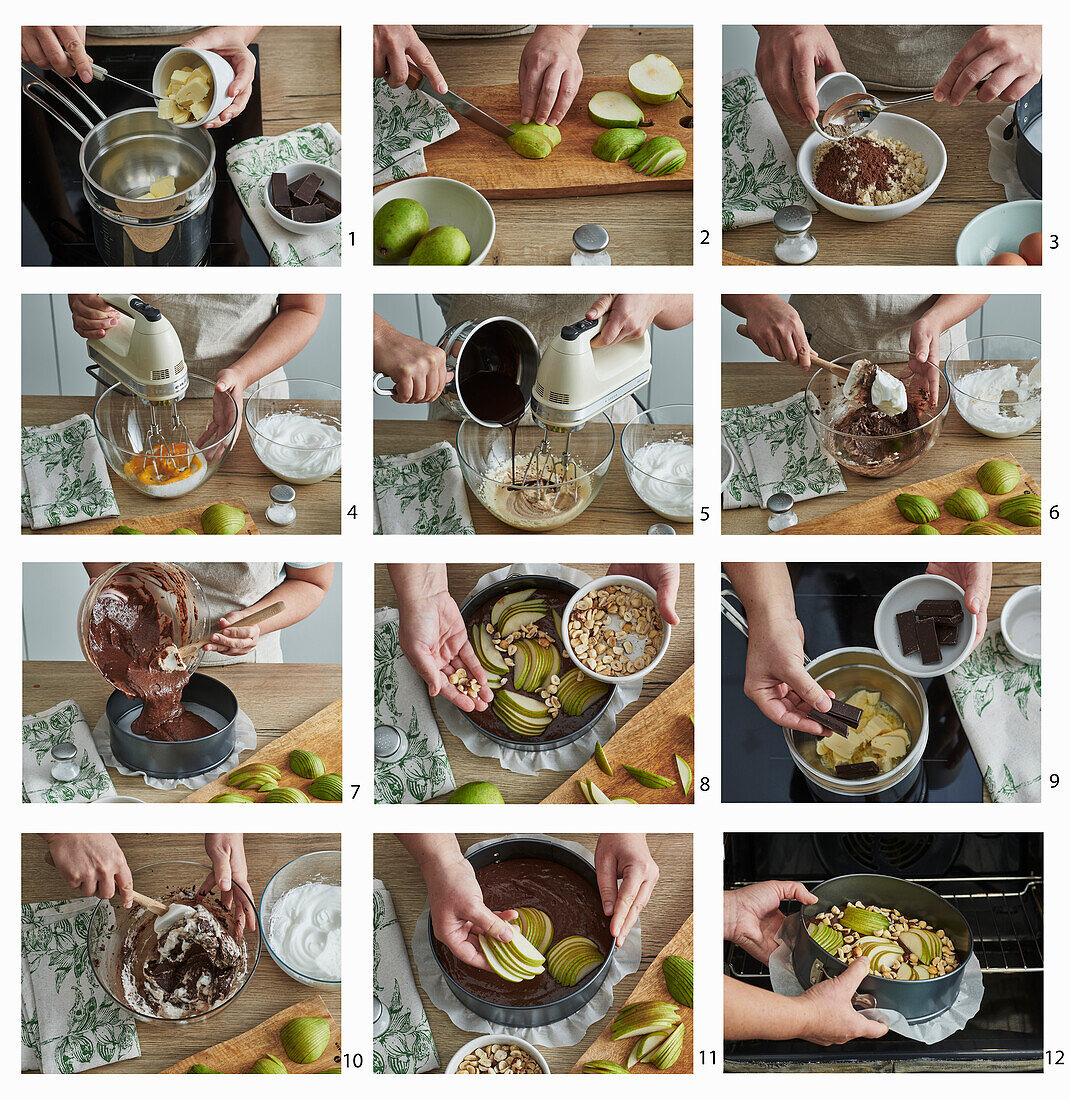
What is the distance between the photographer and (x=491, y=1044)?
120cm

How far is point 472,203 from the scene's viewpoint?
120cm

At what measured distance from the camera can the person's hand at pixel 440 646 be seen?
4.02 ft

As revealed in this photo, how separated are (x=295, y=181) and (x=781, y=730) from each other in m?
0.96

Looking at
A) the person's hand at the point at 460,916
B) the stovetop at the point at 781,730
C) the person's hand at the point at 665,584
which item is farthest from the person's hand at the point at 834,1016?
the person's hand at the point at 665,584

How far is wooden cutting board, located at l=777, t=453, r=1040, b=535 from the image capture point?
1.21 meters

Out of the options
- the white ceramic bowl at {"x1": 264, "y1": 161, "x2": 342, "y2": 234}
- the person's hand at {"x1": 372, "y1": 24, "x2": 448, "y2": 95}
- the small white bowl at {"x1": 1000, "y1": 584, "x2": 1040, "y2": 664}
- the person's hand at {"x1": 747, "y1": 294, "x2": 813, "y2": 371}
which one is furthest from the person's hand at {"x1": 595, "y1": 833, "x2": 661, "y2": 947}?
the person's hand at {"x1": 372, "y1": 24, "x2": 448, "y2": 95}

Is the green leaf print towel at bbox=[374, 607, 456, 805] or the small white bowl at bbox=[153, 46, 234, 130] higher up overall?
the small white bowl at bbox=[153, 46, 234, 130]

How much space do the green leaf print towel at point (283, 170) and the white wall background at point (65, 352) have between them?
7cm

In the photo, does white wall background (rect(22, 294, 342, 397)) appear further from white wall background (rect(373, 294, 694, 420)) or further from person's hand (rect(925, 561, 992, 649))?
person's hand (rect(925, 561, 992, 649))

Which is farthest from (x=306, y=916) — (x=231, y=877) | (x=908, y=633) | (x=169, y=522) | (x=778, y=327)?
(x=778, y=327)

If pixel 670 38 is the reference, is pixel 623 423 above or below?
below

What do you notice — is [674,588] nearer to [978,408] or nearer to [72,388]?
[978,408]
